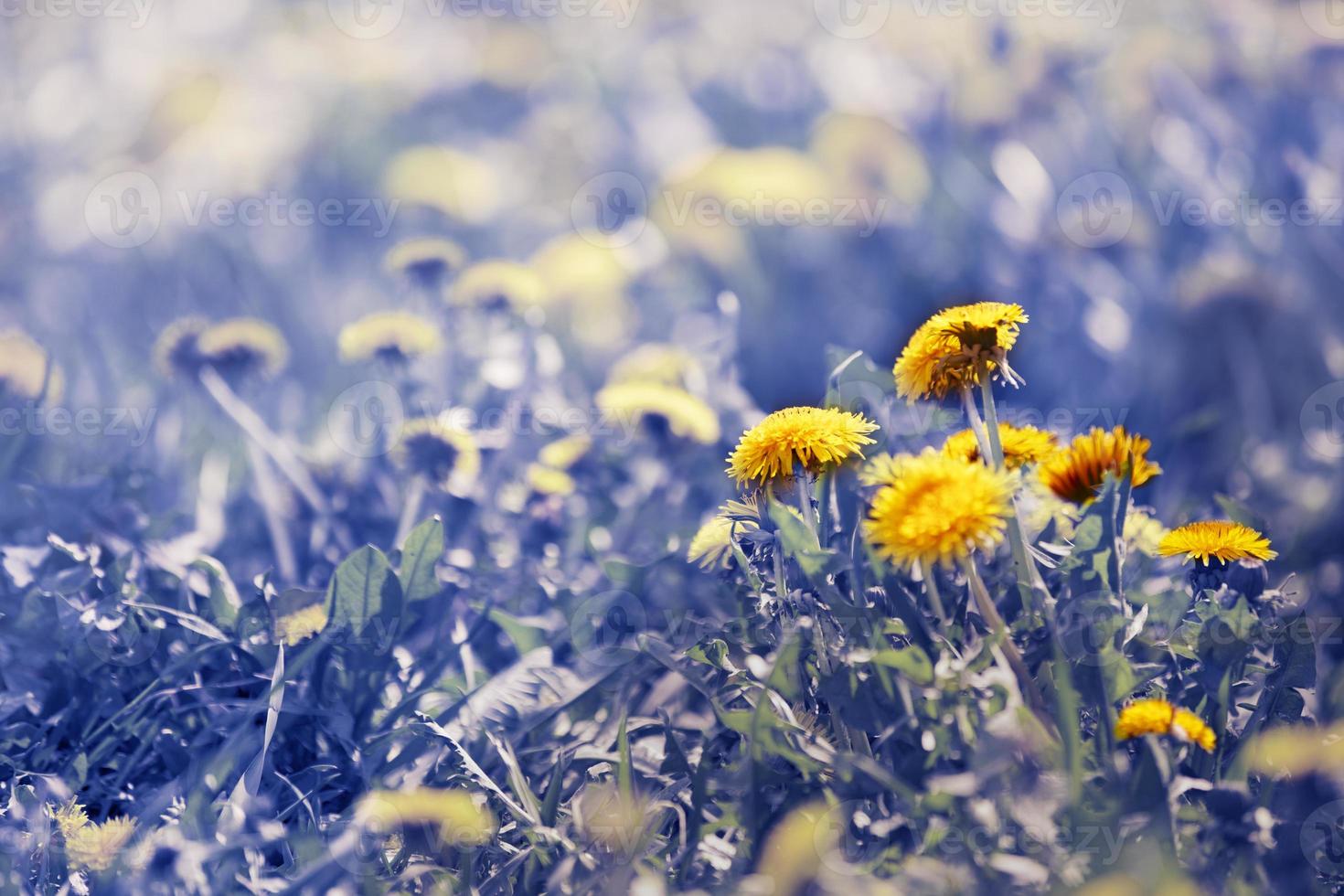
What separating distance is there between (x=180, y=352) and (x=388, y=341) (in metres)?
0.28

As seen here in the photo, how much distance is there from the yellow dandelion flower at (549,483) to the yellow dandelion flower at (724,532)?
328 millimetres

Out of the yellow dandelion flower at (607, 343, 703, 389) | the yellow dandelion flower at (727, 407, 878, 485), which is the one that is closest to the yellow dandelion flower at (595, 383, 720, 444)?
the yellow dandelion flower at (607, 343, 703, 389)

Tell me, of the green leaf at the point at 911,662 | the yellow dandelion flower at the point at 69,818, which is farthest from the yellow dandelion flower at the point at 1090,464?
the yellow dandelion flower at the point at 69,818

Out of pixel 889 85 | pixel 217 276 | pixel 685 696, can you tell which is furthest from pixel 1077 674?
pixel 217 276

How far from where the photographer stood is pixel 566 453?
1537 millimetres

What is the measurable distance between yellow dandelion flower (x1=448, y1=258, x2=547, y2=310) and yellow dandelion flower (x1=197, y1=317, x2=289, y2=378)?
27 centimetres

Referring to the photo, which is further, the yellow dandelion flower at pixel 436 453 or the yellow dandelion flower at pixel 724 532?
the yellow dandelion flower at pixel 436 453

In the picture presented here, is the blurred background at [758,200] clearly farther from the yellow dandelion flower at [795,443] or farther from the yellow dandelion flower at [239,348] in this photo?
the yellow dandelion flower at [795,443]

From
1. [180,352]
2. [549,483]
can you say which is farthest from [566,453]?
[180,352]

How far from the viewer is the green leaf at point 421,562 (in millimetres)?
1223

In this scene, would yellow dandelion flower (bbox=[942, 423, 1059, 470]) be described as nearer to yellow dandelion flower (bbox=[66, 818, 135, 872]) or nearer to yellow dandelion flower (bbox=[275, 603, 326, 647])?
yellow dandelion flower (bbox=[275, 603, 326, 647])

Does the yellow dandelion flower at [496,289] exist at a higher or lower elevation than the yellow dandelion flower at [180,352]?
higher

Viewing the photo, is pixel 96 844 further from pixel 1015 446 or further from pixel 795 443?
pixel 1015 446

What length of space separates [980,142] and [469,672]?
1.40 m
